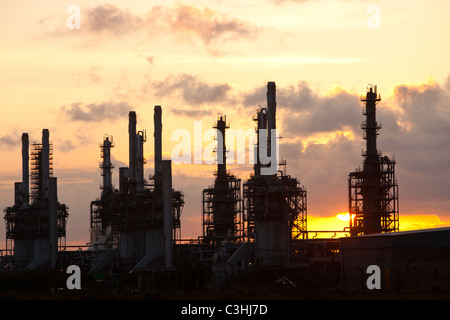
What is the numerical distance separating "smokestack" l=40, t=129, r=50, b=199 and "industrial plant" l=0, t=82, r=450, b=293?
121 millimetres

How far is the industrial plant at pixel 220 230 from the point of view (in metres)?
65.3

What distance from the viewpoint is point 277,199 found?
3287 inches

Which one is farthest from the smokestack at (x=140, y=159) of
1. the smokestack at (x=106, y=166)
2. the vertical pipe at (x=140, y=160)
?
the smokestack at (x=106, y=166)

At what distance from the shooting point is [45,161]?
11119 cm

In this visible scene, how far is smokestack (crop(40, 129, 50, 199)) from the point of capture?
111 meters

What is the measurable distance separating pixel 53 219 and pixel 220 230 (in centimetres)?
1934

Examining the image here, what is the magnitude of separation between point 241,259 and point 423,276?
27995 mm

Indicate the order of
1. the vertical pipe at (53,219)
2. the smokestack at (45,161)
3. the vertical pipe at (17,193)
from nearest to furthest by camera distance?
1. the vertical pipe at (53,219)
2. the smokestack at (45,161)
3. the vertical pipe at (17,193)

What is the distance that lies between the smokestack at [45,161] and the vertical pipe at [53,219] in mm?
6980

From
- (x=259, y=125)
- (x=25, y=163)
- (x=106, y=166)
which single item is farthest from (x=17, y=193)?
(x=259, y=125)

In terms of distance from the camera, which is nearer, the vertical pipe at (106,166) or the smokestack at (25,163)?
the smokestack at (25,163)

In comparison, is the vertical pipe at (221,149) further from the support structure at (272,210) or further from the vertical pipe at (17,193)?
the vertical pipe at (17,193)
